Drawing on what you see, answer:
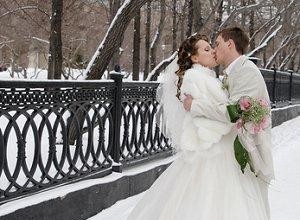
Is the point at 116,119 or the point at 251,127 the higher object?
the point at 251,127

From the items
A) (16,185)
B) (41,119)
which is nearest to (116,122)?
(41,119)

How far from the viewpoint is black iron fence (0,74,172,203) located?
16.5 feet


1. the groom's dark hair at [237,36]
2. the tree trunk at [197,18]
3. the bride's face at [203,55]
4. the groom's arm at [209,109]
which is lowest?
the groom's arm at [209,109]

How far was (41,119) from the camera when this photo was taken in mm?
5488

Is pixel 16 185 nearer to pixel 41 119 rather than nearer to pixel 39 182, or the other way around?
pixel 39 182

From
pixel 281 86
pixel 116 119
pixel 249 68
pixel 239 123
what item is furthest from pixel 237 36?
pixel 281 86

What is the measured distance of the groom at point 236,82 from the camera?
423 cm

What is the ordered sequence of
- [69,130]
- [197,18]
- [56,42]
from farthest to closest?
[197,18], [56,42], [69,130]

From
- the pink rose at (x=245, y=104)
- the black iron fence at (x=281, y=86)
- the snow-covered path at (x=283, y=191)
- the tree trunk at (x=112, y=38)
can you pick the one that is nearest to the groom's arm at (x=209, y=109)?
the pink rose at (x=245, y=104)

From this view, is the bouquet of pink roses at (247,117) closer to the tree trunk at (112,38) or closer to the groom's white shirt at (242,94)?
the groom's white shirt at (242,94)

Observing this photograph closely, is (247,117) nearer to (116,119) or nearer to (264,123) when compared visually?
(264,123)

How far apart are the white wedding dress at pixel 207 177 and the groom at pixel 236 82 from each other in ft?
0.26

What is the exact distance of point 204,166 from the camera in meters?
4.44

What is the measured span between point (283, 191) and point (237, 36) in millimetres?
4379
